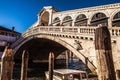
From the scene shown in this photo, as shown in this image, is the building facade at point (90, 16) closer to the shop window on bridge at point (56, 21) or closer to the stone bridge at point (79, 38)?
the shop window on bridge at point (56, 21)

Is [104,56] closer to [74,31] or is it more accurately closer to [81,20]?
[74,31]

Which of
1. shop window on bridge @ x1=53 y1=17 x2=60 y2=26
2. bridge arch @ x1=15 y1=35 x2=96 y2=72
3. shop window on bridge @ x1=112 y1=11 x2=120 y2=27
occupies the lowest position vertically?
bridge arch @ x1=15 y1=35 x2=96 y2=72

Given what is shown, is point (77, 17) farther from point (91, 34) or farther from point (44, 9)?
point (91, 34)

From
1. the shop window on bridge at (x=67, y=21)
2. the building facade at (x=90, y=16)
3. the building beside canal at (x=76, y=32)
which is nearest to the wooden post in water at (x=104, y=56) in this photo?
the building beside canal at (x=76, y=32)

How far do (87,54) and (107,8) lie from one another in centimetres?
685

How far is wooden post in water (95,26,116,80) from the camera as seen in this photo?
231 cm

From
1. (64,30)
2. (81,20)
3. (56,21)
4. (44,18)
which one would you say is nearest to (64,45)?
(64,30)

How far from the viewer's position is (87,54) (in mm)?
8734

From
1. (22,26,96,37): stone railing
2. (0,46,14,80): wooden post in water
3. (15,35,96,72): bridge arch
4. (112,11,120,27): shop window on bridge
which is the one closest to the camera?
(0,46,14,80): wooden post in water

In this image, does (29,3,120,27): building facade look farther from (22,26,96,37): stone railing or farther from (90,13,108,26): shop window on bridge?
(22,26,96,37): stone railing

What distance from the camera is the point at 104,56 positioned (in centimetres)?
241

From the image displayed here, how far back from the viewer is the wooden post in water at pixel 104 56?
231 cm

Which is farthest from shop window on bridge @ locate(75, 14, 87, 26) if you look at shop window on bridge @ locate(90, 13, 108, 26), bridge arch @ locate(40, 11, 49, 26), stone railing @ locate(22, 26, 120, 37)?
bridge arch @ locate(40, 11, 49, 26)

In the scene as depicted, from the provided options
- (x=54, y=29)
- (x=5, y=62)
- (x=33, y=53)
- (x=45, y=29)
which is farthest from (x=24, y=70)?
(x=33, y=53)
